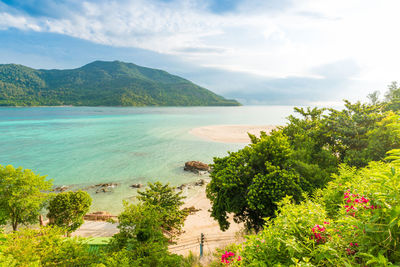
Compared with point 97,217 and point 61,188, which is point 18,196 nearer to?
point 97,217

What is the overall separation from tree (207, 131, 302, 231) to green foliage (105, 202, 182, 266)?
5166mm

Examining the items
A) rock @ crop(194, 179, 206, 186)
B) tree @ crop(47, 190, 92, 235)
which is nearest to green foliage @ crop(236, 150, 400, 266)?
tree @ crop(47, 190, 92, 235)

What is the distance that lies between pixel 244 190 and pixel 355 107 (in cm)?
1524

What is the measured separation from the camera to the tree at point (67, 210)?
17.0m

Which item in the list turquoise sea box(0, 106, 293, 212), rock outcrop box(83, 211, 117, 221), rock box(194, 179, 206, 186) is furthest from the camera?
turquoise sea box(0, 106, 293, 212)

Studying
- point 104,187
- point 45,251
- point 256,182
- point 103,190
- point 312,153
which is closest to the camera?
point 45,251

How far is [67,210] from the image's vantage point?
17.2 metres

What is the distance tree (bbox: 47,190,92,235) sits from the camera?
55.8 ft

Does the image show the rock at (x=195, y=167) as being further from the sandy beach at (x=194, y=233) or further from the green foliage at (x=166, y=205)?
the green foliage at (x=166, y=205)

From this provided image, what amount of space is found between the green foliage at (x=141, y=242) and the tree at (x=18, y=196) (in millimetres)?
10201

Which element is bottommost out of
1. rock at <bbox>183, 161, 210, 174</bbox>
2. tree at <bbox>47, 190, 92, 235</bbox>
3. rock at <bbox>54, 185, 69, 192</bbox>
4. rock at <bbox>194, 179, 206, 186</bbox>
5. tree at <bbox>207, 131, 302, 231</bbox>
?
rock at <bbox>54, 185, 69, 192</bbox>

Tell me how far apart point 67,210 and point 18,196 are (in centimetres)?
385

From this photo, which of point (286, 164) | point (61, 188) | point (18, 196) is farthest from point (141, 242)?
point (61, 188)

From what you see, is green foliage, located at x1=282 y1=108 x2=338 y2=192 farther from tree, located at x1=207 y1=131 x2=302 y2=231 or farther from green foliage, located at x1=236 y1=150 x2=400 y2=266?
green foliage, located at x1=236 y1=150 x2=400 y2=266
